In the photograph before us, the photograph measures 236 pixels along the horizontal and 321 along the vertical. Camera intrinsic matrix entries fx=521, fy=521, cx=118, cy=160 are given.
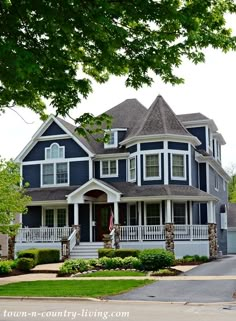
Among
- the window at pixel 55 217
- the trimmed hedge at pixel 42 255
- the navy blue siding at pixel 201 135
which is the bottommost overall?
the trimmed hedge at pixel 42 255

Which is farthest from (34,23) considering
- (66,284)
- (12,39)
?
(66,284)

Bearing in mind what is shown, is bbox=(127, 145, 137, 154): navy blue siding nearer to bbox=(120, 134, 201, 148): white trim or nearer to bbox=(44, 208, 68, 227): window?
bbox=(120, 134, 201, 148): white trim

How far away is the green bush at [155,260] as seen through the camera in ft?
73.6

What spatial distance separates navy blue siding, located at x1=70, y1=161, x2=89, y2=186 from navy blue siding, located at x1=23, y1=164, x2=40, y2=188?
249cm

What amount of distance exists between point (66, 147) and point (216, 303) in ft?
72.9

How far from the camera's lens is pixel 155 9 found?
7422 millimetres

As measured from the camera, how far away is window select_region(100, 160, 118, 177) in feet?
112

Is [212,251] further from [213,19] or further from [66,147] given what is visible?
[213,19]

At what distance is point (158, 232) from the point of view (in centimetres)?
3047

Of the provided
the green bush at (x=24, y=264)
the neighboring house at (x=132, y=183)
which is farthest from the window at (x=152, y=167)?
the green bush at (x=24, y=264)

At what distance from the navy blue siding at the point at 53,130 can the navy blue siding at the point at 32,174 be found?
7.47 ft

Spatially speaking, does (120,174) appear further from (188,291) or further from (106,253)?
(188,291)

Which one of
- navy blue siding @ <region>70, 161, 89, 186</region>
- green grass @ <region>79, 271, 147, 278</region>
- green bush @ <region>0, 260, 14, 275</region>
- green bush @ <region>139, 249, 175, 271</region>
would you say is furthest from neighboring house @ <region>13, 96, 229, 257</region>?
green grass @ <region>79, 271, 147, 278</region>

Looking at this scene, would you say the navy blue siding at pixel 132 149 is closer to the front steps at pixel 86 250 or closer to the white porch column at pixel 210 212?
the white porch column at pixel 210 212
